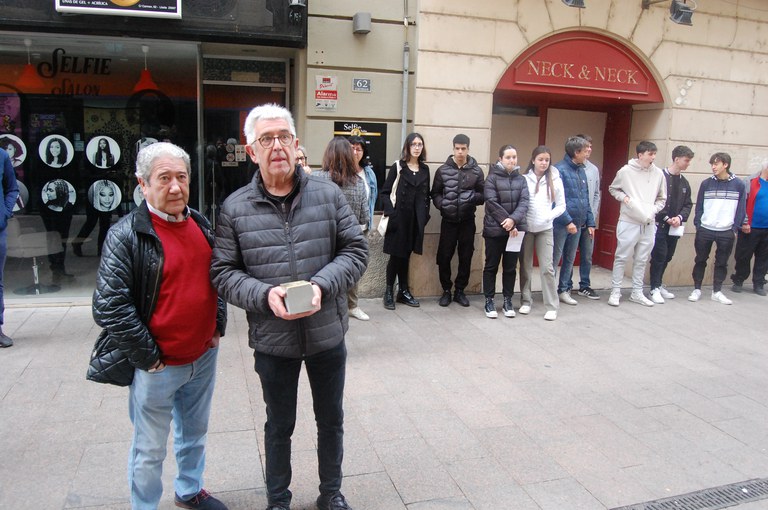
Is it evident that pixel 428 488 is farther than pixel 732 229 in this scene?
No

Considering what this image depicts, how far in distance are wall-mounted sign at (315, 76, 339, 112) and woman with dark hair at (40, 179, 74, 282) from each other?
121 inches

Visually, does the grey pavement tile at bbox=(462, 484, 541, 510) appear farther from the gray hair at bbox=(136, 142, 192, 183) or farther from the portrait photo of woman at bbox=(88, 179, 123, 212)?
the portrait photo of woman at bbox=(88, 179, 123, 212)

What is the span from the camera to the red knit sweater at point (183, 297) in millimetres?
2725

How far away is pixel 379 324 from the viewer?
6574 millimetres

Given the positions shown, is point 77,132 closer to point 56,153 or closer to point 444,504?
point 56,153

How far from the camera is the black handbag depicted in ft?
8.86

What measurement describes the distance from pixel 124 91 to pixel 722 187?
7.69m

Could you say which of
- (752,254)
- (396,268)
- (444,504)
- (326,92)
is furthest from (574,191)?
(444,504)

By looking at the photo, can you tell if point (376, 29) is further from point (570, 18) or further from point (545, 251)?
point (545, 251)

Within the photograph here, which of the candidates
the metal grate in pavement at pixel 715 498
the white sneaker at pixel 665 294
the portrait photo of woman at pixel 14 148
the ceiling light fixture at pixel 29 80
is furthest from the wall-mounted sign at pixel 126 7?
the white sneaker at pixel 665 294

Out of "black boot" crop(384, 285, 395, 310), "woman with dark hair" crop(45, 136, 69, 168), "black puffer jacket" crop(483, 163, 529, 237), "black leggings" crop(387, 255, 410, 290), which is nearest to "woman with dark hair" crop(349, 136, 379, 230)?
"black leggings" crop(387, 255, 410, 290)

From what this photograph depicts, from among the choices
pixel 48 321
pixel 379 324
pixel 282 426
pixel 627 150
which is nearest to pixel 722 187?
pixel 627 150

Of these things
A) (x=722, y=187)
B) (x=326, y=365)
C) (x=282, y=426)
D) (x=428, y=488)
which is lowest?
(x=428, y=488)

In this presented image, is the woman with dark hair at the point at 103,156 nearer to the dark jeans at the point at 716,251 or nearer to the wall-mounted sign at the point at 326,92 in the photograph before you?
the wall-mounted sign at the point at 326,92
